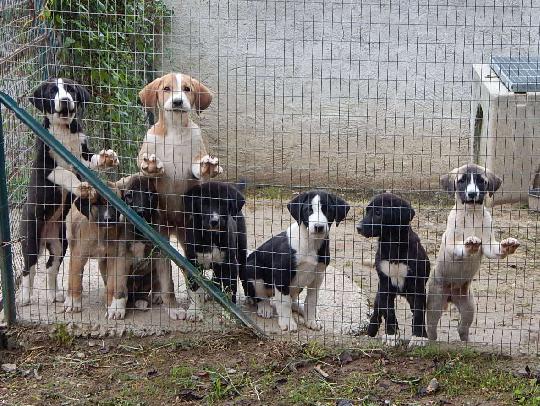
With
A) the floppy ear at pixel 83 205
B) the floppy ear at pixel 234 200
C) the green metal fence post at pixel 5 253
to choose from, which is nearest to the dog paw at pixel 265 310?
the floppy ear at pixel 234 200

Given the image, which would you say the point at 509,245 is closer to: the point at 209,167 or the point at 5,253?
the point at 209,167

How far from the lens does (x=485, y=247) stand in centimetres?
625

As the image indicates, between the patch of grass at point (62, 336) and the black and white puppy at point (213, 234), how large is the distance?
866 mm

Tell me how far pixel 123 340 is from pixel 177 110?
1685 millimetres

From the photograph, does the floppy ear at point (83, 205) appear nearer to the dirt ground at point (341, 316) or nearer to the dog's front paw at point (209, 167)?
the dirt ground at point (341, 316)

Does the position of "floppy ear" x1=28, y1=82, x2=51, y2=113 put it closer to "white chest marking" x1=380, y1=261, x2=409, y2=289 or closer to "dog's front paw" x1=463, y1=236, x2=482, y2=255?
"white chest marking" x1=380, y1=261, x2=409, y2=289

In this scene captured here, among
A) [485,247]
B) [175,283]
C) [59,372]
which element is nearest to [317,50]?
[175,283]

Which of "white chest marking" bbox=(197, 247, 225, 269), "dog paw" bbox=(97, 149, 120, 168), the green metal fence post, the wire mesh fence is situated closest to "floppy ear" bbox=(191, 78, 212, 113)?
the wire mesh fence

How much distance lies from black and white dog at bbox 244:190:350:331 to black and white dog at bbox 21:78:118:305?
1.38 m

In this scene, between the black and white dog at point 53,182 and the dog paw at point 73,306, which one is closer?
the black and white dog at point 53,182

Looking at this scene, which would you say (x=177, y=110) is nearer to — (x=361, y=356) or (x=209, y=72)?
(x=361, y=356)

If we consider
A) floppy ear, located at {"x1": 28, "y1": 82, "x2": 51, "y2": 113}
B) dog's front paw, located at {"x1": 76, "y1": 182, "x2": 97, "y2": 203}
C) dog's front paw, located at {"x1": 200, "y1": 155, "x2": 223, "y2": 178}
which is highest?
floppy ear, located at {"x1": 28, "y1": 82, "x2": 51, "y2": 113}

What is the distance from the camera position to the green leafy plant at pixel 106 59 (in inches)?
314

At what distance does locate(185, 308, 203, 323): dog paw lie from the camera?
6727mm
